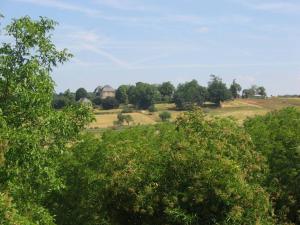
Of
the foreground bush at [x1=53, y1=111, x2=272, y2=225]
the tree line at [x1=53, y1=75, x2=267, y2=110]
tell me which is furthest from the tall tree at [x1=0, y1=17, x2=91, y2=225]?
the tree line at [x1=53, y1=75, x2=267, y2=110]

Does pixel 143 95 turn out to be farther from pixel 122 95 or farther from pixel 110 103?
pixel 122 95

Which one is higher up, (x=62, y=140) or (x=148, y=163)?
(x=62, y=140)

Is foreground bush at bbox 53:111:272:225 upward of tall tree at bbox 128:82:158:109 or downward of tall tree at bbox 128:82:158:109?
downward

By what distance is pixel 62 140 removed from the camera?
19406 millimetres

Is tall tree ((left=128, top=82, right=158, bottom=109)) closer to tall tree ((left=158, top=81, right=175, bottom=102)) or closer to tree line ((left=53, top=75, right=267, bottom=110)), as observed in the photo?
tree line ((left=53, top=75, right=267, bottom=110))

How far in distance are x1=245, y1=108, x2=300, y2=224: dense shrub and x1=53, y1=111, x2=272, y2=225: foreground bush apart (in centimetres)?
517

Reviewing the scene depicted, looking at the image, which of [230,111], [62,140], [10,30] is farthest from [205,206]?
[230,111]

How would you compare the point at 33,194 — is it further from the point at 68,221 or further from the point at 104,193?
the point at 68,221

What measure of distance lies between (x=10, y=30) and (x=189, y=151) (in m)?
11.5

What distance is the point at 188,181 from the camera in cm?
2589

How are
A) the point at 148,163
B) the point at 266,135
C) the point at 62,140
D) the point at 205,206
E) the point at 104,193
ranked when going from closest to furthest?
the point at 62,140 → the point at 205,206 → the point at 148,163 → the point at 104,193 → the point at 266,135

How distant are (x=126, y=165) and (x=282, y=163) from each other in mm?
13704

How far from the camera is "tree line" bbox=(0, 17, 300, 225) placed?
1784cm

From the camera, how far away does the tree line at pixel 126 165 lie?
58.5ft
